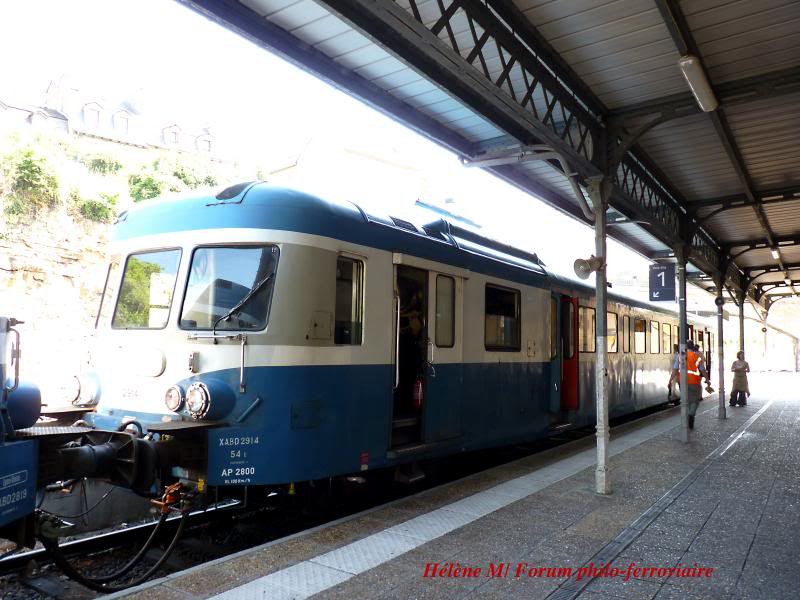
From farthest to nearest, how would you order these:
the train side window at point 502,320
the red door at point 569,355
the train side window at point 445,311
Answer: the red door at point 569,355
the train side window at point 502,320
the train side window at point 445,311

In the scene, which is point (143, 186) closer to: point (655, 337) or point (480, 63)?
point (655, 337)

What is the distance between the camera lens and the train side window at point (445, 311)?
263 inches

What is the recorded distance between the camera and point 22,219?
790 inches

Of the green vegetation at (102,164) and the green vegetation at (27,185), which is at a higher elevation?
the green vegetation at (102,164)

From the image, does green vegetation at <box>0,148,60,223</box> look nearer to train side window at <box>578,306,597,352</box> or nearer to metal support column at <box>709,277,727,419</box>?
train side window at <box>578,306,597,352</box>

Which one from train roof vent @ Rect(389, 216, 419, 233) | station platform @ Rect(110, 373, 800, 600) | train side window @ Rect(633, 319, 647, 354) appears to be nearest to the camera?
station platform @ Rect(110, 373, 800, 600)

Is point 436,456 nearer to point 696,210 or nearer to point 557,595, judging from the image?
point 557,595

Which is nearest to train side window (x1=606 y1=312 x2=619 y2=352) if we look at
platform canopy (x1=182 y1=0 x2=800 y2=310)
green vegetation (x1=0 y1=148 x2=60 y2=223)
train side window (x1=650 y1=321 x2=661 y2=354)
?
platform canopy (x1=182 y1=0 x2=800 y2=310)

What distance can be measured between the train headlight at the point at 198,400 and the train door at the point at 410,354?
6.49ft

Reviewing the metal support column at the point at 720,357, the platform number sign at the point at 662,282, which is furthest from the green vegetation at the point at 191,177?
the metal support column at the point at 720,357

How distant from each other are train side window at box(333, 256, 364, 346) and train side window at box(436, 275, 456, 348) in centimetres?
124

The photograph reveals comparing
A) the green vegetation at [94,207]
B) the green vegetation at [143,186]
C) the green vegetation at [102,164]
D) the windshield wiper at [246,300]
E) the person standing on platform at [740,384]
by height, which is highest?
the green vegetation at [102,164]

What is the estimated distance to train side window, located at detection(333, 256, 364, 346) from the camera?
5.52 meters

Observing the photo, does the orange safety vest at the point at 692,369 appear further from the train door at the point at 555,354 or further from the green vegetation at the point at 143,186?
the green vegetation at the point at 143,186
